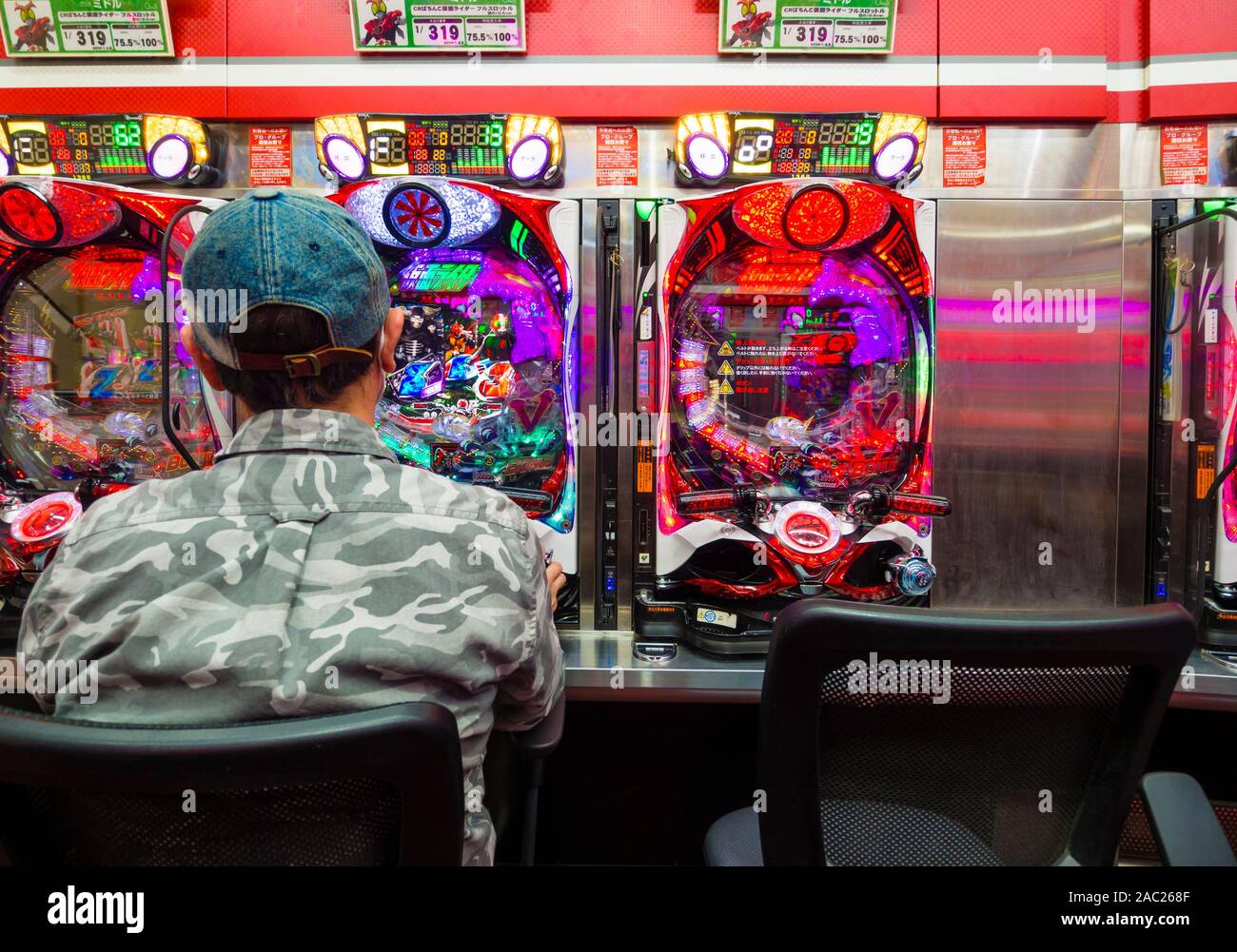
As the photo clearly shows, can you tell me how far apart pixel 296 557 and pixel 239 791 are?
30cm

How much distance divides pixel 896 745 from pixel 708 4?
9.18 ft

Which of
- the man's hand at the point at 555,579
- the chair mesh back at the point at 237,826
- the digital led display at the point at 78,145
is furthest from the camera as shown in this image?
the digital led display at the point at 78,145

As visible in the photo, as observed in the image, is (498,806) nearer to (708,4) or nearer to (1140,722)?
(1140,722)

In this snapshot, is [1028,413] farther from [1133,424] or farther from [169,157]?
[169,157]

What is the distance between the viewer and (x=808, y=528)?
1.88 metres

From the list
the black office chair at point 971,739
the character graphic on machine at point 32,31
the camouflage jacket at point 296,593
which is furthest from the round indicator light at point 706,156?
the character graphic on machine at point 32,31

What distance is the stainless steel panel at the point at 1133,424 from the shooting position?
2.57 m

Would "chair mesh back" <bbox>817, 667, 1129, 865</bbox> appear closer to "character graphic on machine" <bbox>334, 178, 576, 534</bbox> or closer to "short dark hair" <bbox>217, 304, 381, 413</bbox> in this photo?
"short dark hair" <bbox>217, 304, 381, 413</bbox>

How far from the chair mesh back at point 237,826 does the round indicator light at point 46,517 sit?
1449 millimetres

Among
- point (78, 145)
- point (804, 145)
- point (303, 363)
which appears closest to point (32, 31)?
point (78, 145)

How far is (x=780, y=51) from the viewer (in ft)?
8.59

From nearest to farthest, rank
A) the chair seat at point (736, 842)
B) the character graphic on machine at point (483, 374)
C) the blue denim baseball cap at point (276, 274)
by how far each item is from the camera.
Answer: the blue denim baseball cap at point (276, 274), the chair seat at point (736, 842), the character graphic on machine at point (483, 374)

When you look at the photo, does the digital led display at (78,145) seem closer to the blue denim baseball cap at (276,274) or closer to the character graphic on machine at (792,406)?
the blue denim baseball cap at (276,274)

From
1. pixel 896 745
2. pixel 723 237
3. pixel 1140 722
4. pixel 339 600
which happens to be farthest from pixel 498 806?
pixel 723 237
